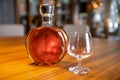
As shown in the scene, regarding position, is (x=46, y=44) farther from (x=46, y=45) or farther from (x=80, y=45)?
(x=80, y=45)

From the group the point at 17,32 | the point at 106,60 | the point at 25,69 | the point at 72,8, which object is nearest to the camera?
the point at 25,69

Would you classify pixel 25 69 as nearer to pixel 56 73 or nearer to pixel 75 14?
pixel 56 73

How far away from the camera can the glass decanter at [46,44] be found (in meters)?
0.85

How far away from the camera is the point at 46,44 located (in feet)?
2.81

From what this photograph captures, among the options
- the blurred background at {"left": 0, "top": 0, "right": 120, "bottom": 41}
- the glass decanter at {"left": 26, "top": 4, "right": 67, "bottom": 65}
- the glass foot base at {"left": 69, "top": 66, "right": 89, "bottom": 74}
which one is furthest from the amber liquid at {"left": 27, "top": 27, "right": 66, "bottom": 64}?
the blurred background at {"left": 0, "top": 0, "right": 120, "bottom": 41}

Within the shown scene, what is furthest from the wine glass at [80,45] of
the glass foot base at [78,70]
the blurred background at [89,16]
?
the blurred background at [89,16]

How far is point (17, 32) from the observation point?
2.64 metres

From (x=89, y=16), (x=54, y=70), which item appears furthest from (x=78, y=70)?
Result: (x=89, y=16)

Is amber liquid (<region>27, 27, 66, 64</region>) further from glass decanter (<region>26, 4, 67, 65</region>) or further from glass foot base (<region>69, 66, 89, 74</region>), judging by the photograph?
glass foot base (<region>69, 66, 89, 74</region>)

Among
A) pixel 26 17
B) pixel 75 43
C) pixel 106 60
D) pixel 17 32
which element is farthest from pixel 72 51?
pixel 26 17

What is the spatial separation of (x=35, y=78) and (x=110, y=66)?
34 centimetres

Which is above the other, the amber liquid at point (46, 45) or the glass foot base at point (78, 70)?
the amber liquid at point (46, 45)

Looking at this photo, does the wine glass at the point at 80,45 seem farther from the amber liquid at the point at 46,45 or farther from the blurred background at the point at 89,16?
the blurred background at the point at 89,16

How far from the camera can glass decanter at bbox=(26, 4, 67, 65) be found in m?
0.85
